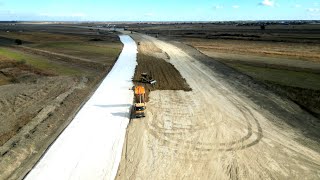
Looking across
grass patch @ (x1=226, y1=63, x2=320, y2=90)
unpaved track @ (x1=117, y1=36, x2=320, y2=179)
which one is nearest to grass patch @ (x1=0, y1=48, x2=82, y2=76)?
unpaved track @ (x1=117, y1=36, x2=320, y2=179)

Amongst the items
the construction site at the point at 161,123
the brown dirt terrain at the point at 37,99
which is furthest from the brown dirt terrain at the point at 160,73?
the brown dirt terrain at the point at 37,99

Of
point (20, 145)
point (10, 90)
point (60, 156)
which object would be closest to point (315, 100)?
point (60, 156)

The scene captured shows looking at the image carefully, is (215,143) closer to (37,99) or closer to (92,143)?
(92,143)

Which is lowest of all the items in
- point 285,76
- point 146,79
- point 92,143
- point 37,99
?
point 92,143

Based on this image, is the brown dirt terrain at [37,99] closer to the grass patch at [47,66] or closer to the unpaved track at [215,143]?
the grass patch at [47,66]

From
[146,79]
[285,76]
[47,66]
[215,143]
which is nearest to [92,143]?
[215,143]

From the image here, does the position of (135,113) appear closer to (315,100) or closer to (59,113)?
(59,113)
